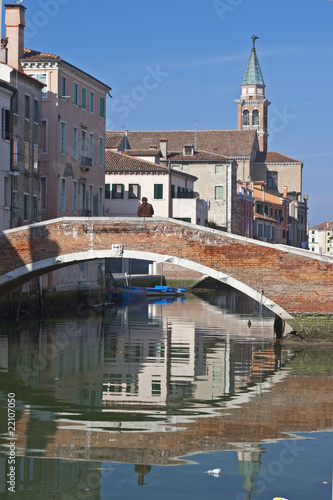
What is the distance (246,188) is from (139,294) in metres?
27.7

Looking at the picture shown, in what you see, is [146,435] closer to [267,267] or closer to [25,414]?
[25,414]

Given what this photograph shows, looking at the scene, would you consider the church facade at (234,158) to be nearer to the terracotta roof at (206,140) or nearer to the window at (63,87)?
the terracotta roof at (206,140)

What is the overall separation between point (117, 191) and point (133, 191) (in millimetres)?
860

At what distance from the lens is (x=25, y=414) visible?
13.6 metres

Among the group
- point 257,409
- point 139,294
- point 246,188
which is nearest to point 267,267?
point 257,409

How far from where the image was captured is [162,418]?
1359cm

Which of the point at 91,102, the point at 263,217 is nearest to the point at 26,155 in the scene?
the point at 91,102

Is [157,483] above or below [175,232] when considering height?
below

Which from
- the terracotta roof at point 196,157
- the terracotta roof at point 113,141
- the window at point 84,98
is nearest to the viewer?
the window at point 84,98

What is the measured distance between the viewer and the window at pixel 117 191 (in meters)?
45.4

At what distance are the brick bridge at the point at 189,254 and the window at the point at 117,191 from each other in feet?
68.5

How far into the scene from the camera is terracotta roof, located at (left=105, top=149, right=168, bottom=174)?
45688 millimetres

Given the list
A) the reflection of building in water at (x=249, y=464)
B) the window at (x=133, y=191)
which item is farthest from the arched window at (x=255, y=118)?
the reflection of building in water at (x=249, y=464)

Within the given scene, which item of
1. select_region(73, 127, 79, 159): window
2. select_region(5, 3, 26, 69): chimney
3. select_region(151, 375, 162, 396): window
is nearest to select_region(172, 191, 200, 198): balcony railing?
select_region(73, 127, 79, 159): window
